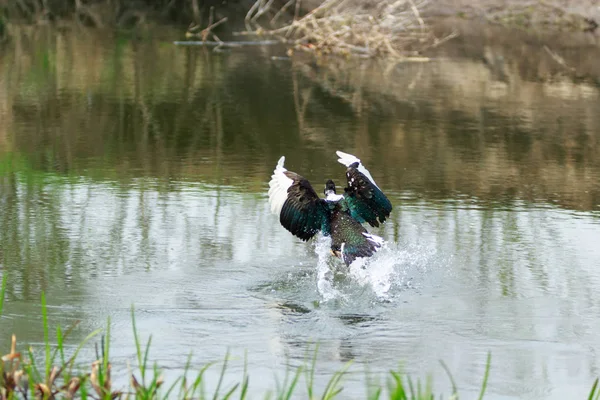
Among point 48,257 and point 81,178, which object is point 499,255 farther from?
point 81,178

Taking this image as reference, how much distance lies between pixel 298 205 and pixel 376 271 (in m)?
0.58

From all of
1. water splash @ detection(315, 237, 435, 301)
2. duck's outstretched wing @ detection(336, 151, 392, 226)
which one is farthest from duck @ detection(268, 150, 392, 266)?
water splash @ detection(315, 237, 435, 301)

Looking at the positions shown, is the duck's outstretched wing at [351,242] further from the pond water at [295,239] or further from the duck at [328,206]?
the pond water at [295,239]

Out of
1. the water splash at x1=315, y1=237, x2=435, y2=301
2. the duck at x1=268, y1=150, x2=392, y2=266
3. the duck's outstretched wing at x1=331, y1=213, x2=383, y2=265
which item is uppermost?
the duck at x1=268, y1=150, x2=392, y2=266

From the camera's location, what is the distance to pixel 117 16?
2219 centimetres

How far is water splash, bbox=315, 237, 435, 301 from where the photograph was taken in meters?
6.14

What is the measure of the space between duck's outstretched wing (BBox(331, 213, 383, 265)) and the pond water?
0.13 metres

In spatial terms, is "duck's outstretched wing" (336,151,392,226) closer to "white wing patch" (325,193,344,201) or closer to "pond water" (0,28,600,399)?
"white wing patch" (325,193,344,201)

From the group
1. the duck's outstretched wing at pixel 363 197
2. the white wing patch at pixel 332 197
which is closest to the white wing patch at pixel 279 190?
the white wing patch at pixel 332 197

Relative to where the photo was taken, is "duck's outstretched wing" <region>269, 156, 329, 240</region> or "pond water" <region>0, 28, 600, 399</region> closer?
"pond water" <region>0, 28, 600, 399</region>

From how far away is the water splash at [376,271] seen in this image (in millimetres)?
6137

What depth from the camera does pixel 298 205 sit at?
636 centimetres

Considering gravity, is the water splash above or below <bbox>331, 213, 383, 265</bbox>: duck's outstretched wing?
below

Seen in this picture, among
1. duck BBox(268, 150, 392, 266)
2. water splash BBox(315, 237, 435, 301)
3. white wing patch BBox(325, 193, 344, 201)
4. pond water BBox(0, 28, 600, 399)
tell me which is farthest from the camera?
white wing patch BBox(325, 193, 344, 201)
